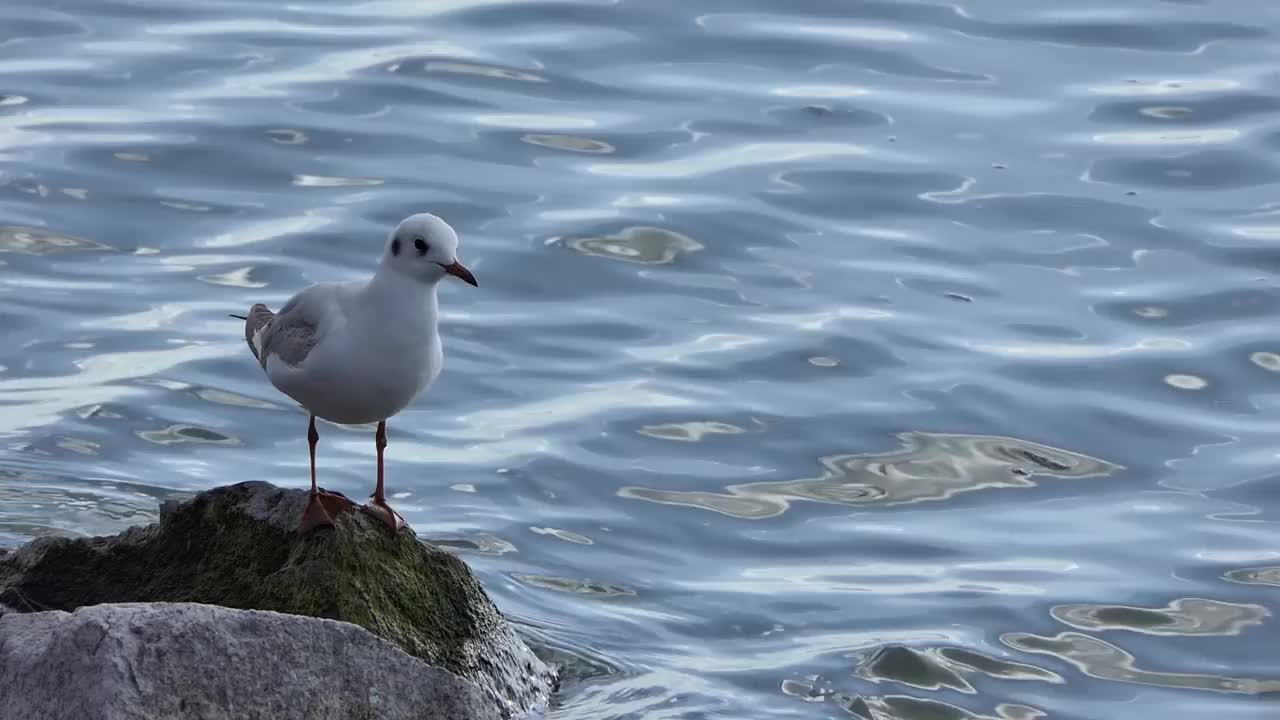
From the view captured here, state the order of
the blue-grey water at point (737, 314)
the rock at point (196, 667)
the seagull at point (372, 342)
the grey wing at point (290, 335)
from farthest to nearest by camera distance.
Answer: the blue-grey water at point (737, 314) < the grey wing at point (290, 335) < the seagull at point (372, 342) < the rock at point (196, 667)

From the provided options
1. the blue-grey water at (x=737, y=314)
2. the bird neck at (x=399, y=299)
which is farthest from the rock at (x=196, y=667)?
the blue-grey water at (x=737, y=314)

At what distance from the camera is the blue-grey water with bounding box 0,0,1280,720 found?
29.1ft

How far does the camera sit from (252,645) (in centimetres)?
546

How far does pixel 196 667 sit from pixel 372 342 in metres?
1.29

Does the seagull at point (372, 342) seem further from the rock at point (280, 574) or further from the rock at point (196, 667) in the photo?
the rock at point (196, 667)

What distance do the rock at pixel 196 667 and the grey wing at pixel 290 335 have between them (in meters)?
1.13

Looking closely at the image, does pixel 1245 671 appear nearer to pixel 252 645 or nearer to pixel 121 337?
pixel 252 645

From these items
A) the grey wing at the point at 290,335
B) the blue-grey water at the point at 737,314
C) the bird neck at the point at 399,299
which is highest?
the bird neck at the point at 399,299

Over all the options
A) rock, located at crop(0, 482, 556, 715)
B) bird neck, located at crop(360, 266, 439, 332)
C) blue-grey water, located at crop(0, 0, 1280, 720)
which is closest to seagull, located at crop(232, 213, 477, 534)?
bird neck, located at crop(360, 266, 439, 332)

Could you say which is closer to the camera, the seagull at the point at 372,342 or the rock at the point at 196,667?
the rock at the point at 196,667

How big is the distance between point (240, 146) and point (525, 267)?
9.23 feet

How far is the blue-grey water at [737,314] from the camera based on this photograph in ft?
29.1

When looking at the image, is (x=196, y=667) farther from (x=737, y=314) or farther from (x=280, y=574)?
(x=737, y=314)

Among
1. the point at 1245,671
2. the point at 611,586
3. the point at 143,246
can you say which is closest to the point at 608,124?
the point at 143,246
